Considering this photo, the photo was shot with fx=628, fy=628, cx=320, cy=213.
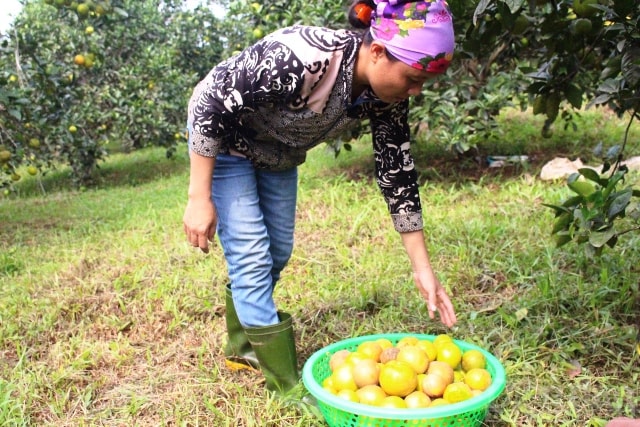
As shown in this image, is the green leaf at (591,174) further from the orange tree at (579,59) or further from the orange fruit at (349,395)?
the orange fruit at (349,395)

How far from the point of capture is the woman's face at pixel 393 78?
1.55 metres

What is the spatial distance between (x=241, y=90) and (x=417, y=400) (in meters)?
0.93

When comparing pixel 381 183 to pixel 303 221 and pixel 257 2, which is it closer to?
pixel 303 221

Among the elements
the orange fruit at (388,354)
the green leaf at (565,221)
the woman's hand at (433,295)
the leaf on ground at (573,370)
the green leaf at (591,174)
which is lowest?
the leaf on ground at (573,370)

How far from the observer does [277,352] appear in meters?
1.96

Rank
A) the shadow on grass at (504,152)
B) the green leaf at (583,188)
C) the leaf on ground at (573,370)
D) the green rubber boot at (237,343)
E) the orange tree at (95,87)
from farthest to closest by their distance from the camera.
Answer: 1. the orange tree at (95,87)
2. the shadow on grass at (504,152)
3. the green rubber boot at (237,343)
4. the leaf on ground at (573,370)
5. the green leaf at (583,188)

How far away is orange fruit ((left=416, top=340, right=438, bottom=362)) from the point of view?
6.04 feet

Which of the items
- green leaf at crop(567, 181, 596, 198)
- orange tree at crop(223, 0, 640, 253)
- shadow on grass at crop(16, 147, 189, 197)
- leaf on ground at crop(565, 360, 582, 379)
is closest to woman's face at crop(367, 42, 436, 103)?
orange tree at crop(223, 0, 640, 253)

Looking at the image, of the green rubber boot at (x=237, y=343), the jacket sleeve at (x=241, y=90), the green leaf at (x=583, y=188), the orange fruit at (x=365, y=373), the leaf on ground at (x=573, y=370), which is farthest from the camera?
the green rubber boot at (x=237, y=343)

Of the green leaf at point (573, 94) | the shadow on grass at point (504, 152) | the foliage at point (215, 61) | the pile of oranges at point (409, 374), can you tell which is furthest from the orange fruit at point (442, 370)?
the shadow on grass at point (504, 152)

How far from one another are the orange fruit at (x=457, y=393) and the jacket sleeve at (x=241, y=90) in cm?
88

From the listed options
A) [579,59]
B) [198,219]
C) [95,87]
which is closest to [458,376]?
[198,219]

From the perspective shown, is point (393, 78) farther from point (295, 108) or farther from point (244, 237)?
point (244, 237)

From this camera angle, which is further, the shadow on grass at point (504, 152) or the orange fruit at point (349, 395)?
the shadow on grass at point (504, 152)
